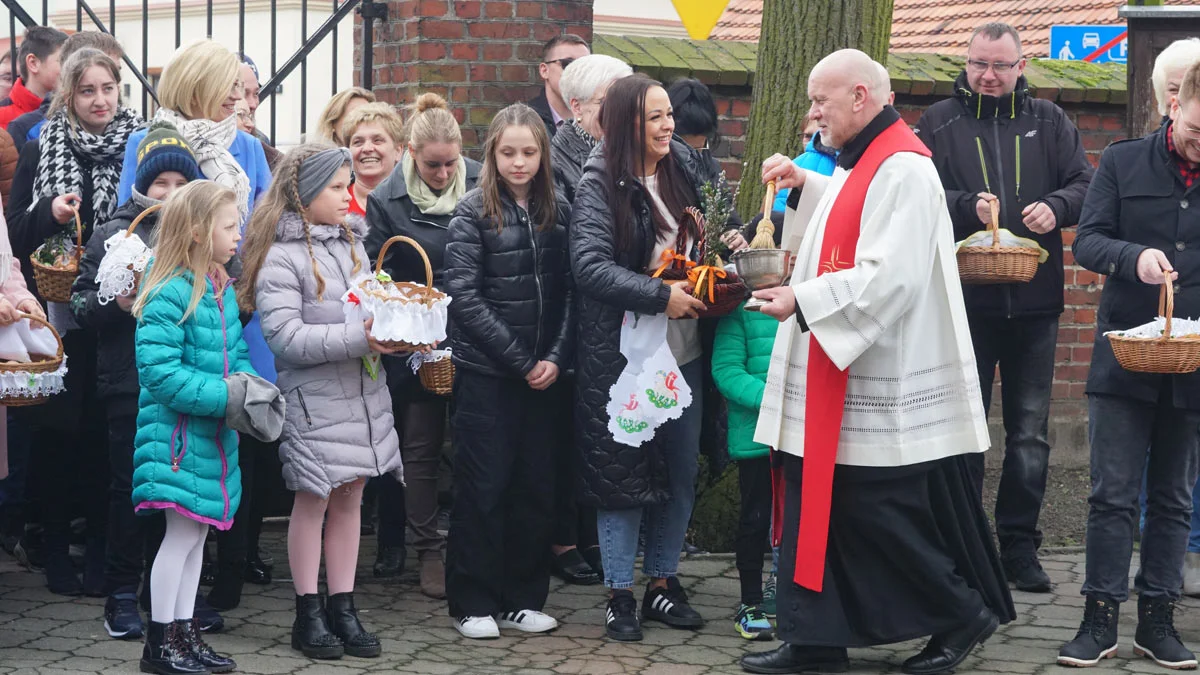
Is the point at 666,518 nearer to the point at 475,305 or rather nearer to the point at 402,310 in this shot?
the point at 475,305

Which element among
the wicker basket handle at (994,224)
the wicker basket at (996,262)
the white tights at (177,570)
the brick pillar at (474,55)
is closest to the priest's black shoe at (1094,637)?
the wicker basket at (996,262)

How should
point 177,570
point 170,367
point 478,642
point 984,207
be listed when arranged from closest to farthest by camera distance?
point 170,367
point 177,570
point 478,642
point 984,207

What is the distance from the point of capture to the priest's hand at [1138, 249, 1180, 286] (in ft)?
17.3

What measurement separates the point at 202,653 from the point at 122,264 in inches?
50.9

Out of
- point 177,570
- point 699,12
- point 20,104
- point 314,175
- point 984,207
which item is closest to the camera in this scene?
Result: point 177,570

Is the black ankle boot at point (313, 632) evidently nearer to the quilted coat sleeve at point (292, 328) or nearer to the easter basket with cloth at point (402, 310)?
the quilted coat sleeve at point (292, 328)

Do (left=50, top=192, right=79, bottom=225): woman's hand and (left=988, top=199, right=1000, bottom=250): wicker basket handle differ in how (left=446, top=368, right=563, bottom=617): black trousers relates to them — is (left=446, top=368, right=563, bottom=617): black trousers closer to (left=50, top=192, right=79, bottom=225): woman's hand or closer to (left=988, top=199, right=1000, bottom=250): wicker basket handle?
(left=50, top=192, right=79, bottom=225): woman's hand

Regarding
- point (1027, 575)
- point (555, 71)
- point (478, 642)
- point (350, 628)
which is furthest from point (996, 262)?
point (350, 628)

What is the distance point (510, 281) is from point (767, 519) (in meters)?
1.27

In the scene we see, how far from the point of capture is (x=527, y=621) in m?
5.82

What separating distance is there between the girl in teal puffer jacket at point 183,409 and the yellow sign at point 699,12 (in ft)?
16.6

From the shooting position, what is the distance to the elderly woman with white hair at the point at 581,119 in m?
6.11

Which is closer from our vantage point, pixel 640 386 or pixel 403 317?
pixel 403 317

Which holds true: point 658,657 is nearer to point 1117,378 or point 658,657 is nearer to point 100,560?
point 1117,378
